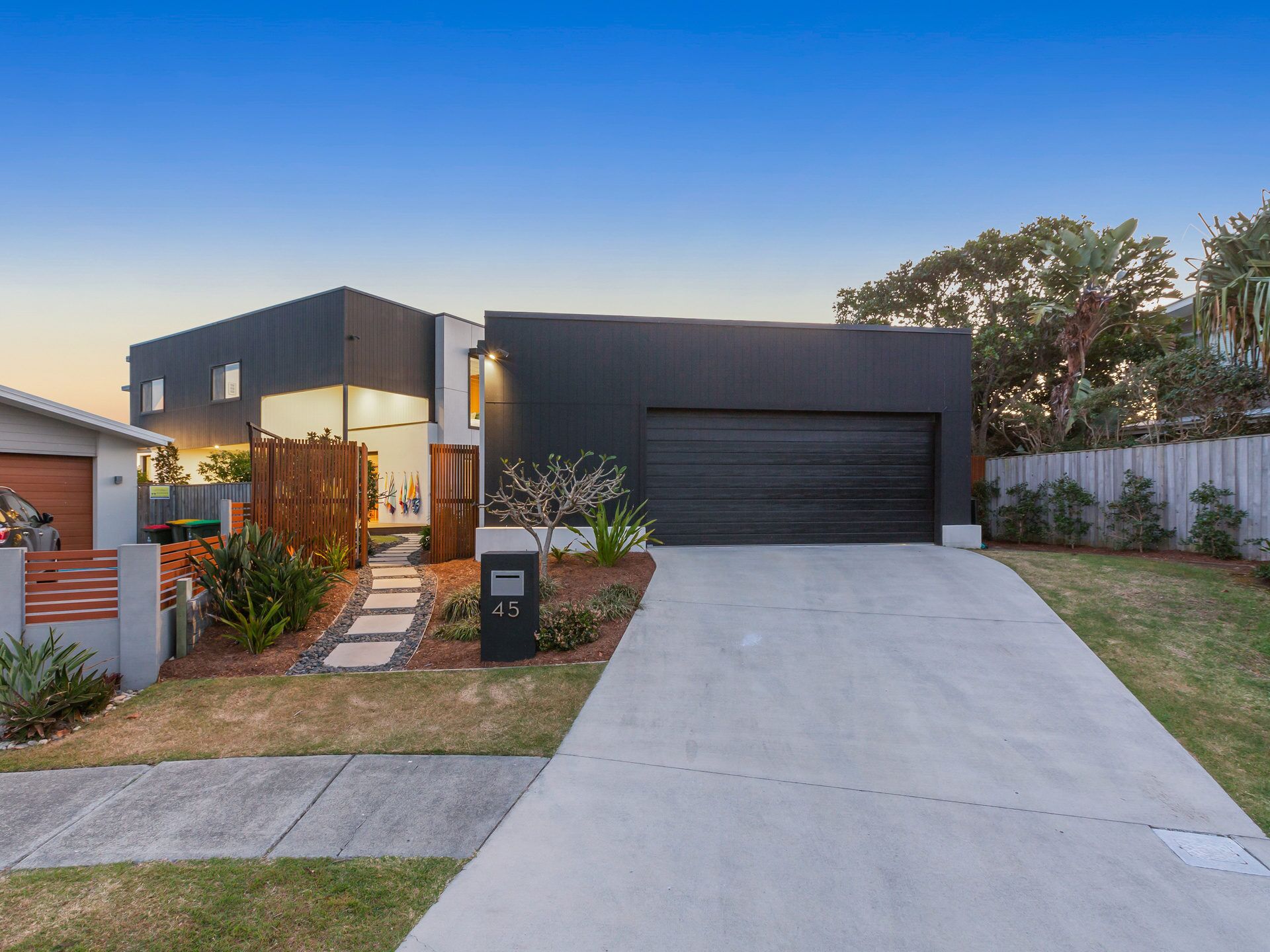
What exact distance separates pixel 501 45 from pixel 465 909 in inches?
419

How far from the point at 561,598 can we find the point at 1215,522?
8.69 metres

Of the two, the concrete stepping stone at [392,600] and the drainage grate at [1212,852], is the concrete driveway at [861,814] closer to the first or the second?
the drainage grate at [1212,852]

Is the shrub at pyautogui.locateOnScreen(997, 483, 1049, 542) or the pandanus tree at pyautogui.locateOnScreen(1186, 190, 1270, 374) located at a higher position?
the pandanus tree at pyautogui.locateOnScreen(1186, 190, 1270, 374)

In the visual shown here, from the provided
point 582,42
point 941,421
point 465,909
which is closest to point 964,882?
point 465,909

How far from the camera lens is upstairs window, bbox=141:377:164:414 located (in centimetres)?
2072

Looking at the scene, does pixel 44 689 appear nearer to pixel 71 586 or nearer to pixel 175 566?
pixel 71 586

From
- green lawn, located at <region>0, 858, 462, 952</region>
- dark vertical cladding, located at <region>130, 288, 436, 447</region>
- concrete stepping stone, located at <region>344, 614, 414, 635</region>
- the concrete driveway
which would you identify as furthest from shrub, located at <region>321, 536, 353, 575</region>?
dark vertical cladding, located at <region>130, 288, 436, 447</region>

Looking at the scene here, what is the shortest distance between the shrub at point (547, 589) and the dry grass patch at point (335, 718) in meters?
1.43

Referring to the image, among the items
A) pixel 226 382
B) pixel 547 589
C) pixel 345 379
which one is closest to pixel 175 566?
pixel 547 589

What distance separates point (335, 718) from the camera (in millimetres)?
4055

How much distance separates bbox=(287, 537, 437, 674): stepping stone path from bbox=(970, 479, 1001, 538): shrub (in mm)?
10542

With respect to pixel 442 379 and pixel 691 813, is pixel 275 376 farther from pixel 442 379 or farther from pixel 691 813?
pixel 691 813

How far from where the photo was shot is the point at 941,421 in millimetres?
9750

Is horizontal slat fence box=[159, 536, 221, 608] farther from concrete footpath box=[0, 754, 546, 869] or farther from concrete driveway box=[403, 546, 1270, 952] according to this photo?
concrete driveway box=[403, 546, 1270, 952]
